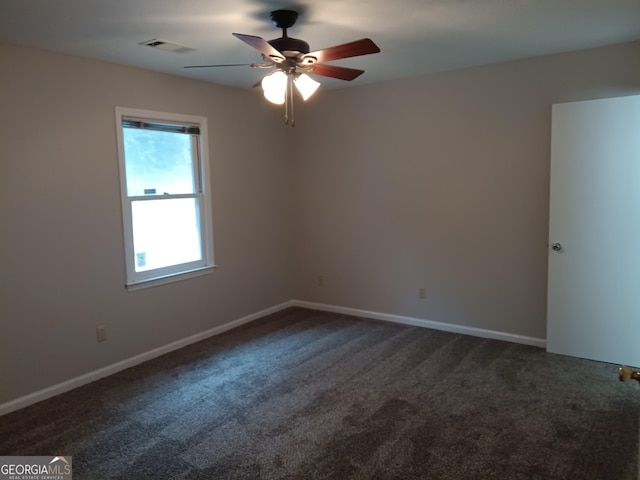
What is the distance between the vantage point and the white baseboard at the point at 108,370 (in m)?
3.20

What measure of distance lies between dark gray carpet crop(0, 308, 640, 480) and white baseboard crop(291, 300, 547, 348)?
123 millimetres

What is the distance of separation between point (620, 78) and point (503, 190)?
1181mm

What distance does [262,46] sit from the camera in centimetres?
244

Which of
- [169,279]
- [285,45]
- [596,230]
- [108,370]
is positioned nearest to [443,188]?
[596,230]

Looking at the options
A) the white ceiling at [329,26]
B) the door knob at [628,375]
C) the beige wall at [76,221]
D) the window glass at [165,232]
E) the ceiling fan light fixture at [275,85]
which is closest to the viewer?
the door knob at [628,375]

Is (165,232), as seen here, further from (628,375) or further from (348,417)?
(628,375)

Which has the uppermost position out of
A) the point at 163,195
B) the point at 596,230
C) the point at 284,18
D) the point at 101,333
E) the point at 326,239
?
the point at 284,18

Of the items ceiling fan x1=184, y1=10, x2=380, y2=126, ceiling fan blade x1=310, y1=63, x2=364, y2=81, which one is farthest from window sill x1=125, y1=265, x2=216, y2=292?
ceiling fan blade x1=310, y1=63, x2=364, y2=81

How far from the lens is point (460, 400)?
313 centimetres

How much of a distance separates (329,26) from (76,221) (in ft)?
7.55

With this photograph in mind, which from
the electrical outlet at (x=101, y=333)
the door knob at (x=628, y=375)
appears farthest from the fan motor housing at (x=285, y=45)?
the electrical outlet at (x=101, y=333)

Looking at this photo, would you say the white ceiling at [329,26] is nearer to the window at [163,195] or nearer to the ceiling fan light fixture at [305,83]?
the ceiling fan light fixture at [305,83]

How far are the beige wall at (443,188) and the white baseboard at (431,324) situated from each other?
0.05m

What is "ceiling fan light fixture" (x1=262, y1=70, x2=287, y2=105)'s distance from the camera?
2.67 m
